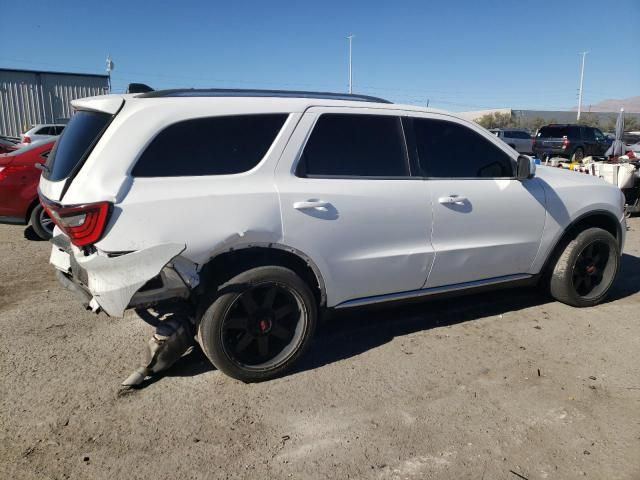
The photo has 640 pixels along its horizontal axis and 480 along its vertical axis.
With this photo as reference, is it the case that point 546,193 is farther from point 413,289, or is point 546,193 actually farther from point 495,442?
point 495,442

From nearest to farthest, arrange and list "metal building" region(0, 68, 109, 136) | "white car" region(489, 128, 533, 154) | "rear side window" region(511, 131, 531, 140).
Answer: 1. "metal building" region(0, 68, 109, 136)
2. "white car" region(489, 128, 533, 154)
3. "rear side window" region(511, 131, 531, 140)

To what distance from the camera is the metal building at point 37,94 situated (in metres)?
26.3

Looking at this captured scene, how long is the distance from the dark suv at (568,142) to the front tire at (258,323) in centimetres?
2136

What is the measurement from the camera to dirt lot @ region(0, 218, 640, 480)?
2.60 m

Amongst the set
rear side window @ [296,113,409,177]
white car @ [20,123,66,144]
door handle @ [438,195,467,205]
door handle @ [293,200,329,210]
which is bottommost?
white car @ [20,123,66,144]

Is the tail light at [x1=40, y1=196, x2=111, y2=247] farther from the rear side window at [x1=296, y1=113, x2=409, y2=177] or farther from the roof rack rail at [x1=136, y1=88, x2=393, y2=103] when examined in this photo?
the rear side window at [x1=296, y1=113, x2=409, y2=177]

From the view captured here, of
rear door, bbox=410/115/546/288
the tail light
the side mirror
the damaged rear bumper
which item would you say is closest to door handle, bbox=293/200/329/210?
the damaged rear bumper

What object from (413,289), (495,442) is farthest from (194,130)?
(495,442)

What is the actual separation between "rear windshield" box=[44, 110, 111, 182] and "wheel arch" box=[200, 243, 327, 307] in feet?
3.28

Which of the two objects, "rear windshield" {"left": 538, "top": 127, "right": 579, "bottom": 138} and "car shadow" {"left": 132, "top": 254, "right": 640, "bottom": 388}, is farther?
"rear windshield" {"left": 538, "top": 127, "right": 579, "bottom": 138}

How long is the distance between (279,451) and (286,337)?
88 cm

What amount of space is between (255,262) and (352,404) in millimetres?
1081

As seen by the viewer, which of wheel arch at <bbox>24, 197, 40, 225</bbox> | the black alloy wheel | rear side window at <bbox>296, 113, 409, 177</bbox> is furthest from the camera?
wheel arch at <bbox>24, 197, 40, 225</bbox>

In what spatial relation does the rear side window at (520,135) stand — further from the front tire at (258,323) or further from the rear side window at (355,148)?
the front tire at (258,323)
